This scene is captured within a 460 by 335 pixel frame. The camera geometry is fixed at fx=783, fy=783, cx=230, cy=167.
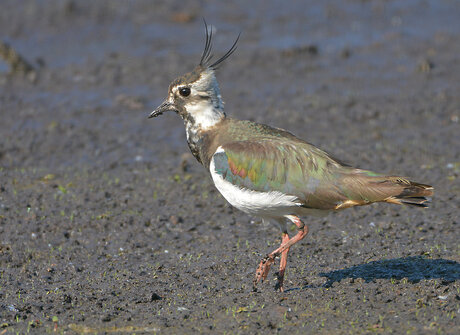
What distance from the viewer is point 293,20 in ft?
56.8

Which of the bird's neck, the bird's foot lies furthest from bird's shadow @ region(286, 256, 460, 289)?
the bird's neck

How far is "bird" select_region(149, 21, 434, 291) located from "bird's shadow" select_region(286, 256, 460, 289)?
69 centimetres

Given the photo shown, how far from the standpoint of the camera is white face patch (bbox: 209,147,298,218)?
714 cm

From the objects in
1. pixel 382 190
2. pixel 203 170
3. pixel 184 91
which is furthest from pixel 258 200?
pixel 203 170

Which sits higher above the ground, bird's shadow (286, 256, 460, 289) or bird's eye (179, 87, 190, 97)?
bird's eye (179, 87, 190, 97)

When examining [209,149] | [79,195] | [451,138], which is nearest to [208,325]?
[209,149]

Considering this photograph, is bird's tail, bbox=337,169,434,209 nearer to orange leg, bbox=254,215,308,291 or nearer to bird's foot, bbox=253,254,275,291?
orange leg, bbox=254,215,308,291

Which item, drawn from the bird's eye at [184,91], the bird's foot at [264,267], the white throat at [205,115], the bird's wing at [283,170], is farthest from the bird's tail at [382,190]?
the bird's eye at [184,91]

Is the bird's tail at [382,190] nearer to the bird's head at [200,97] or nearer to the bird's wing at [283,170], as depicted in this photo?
the bird's wing at [283,170]

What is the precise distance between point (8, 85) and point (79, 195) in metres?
4.78

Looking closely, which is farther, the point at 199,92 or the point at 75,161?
the point at 75,161

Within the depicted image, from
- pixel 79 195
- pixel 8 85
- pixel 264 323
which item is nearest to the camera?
pixel 264 323

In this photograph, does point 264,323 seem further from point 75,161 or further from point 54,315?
point 75,161

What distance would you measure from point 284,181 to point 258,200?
30 cm
